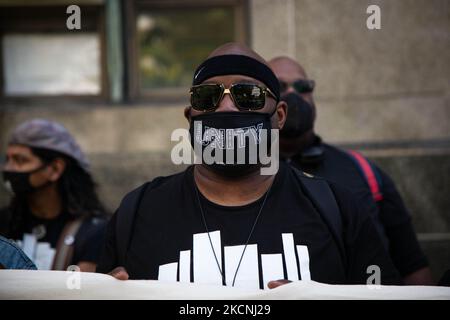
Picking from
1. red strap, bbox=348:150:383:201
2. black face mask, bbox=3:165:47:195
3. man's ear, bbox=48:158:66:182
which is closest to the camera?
red strap, bbox=348:150:383:201

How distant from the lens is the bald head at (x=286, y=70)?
399 centimetres

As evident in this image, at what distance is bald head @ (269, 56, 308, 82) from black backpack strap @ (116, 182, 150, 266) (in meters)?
1.48

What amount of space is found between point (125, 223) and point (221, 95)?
0.66m

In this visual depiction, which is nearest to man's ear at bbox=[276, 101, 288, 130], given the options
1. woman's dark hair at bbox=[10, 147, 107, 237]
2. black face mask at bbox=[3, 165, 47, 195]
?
woman's dark hair at bbox=[10, 147, 107, 237]

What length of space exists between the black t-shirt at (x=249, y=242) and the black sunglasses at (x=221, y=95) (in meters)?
0.34

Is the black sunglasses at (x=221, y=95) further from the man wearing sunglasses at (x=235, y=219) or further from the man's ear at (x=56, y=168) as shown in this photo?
the man's ear at (x=56, y=168)

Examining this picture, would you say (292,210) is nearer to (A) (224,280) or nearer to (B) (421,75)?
(A) (224,280)

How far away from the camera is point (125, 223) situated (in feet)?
9.12

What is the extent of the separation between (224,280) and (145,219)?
0.44m

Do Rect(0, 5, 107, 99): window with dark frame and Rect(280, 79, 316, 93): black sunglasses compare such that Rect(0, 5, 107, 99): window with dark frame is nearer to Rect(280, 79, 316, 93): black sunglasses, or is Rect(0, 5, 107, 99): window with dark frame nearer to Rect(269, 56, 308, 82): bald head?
Rect(269, 56, 308, 82): bald head

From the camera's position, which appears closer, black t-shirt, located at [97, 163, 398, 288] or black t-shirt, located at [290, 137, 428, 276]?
black t-shirt, located at [97, 163, 398, 288]

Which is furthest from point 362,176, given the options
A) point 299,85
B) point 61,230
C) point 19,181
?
point 19,181

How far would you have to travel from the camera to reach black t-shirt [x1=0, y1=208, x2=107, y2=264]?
157 inches

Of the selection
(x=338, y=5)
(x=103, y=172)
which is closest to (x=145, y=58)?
(x=103, y=172)
